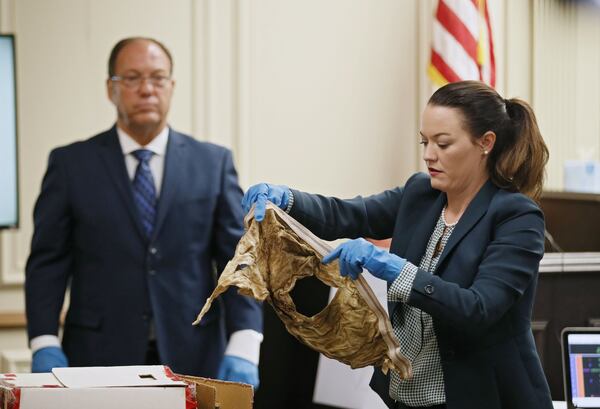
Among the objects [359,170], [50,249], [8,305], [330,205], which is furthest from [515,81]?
[330,205]

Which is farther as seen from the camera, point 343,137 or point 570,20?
point 570,20

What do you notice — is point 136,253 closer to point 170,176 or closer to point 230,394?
point 170,176

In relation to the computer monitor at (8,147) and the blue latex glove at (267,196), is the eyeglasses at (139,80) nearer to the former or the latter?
the computer monitor at (8,147)

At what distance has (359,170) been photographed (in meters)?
5.39

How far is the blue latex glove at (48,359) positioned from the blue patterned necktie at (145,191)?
1.39 ft

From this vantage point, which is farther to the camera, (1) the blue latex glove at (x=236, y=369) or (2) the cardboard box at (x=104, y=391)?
(1) the blue latex glove at (x=236, y=369)

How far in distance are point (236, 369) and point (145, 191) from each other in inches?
23.3

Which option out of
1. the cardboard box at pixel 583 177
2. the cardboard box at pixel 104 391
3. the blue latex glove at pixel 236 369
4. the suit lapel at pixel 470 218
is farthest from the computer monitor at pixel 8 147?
the cardboard box at pixel 583 177

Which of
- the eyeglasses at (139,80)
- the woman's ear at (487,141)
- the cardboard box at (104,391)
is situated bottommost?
the cardboard box at (104,391)

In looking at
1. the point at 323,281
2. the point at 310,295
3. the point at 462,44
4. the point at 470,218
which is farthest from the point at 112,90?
the point at 462,44

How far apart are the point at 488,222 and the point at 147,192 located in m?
1.38

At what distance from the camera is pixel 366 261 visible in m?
2.04

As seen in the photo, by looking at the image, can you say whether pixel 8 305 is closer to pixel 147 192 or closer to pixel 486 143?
pixel 147 192

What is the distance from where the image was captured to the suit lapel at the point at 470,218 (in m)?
2.16
